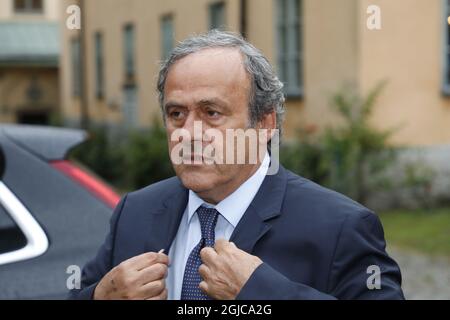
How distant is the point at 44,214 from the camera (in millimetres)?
3131

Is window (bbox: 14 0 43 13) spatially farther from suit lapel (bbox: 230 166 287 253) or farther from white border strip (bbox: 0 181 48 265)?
suit lapel (bbox: 230 166 287 253)

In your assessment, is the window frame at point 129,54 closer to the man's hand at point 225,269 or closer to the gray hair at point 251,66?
the gray hair at point 251,66

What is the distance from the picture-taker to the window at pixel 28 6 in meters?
29.0

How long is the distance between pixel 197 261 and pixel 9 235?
1.08 metres

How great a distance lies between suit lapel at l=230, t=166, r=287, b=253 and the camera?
83.6 inches

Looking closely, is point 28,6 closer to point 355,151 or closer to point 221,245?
point 355,151

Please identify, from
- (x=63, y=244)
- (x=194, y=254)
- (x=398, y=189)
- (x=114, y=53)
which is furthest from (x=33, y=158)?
(x=114, y=53)

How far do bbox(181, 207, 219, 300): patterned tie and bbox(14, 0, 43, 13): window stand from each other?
1102 inches

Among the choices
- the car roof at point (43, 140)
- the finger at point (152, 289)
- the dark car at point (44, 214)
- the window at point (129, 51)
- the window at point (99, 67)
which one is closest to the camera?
the finger at point (152, 289)

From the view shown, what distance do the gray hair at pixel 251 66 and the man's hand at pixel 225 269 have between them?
1.12 ft

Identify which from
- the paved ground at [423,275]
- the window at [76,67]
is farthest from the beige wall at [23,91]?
the paved ground at [423,275]

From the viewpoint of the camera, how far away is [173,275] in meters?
2.25

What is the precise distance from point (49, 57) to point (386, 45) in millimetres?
19221

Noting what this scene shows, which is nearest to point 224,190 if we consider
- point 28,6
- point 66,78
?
point 66,78
